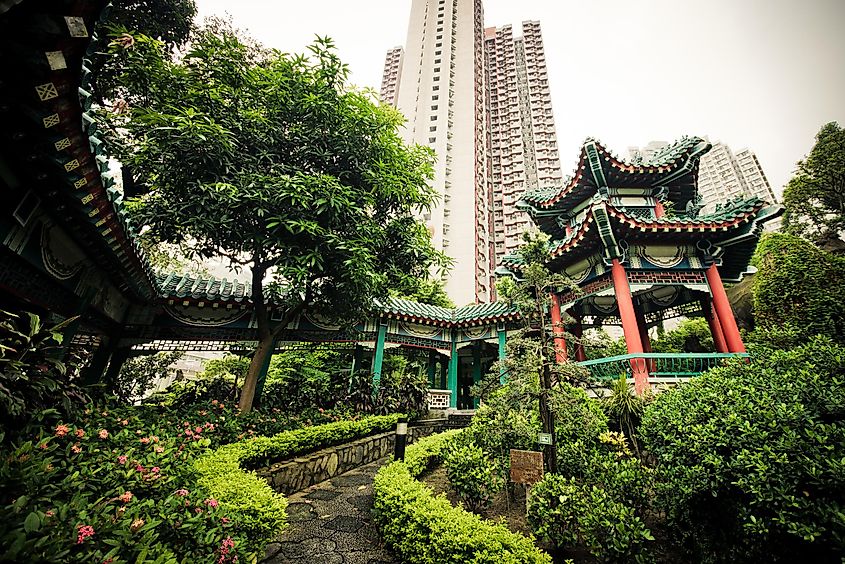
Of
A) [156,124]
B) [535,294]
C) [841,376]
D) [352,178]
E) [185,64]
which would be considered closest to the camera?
[841,376]

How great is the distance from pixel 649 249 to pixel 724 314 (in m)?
2.26

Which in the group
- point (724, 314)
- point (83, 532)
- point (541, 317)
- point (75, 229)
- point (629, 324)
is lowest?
point (83, 532)

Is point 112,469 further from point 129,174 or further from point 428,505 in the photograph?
point 129,174

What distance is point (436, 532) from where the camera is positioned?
3.51 metres

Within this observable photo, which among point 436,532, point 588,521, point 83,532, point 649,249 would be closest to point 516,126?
point 649,249

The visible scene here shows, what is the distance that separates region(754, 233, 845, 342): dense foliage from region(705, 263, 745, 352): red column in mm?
1216

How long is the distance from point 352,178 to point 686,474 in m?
8.61

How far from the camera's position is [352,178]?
8.99 metres

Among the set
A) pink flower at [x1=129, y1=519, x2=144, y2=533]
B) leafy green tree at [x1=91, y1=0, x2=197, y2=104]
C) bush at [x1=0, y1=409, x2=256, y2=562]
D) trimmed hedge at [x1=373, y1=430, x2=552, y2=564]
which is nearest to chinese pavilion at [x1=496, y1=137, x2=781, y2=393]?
trimmed hedge at [x1=373, y1=430, x2=552, y2=564]

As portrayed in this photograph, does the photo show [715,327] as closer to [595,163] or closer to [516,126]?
[595,163]

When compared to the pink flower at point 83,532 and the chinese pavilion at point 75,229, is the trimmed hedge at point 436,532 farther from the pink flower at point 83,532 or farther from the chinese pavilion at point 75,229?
the chinese pavilion at point 75,229

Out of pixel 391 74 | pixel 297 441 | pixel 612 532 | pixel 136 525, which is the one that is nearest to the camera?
pixel 136 525

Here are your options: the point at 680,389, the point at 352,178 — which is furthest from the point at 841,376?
the point at 352,178

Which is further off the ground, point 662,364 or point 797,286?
point 797,286
